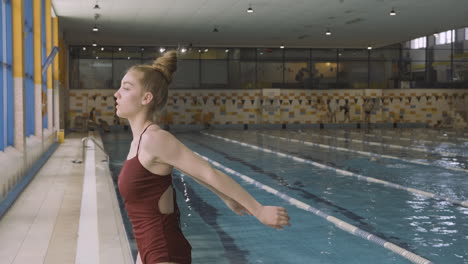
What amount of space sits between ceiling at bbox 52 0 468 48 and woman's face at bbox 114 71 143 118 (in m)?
14.6

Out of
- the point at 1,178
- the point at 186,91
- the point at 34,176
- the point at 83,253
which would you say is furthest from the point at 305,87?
the point at 83,253

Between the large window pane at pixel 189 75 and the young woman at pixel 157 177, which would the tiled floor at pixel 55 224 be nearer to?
the young woman at pixel 157 177

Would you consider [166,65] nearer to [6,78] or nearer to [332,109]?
[6,78]

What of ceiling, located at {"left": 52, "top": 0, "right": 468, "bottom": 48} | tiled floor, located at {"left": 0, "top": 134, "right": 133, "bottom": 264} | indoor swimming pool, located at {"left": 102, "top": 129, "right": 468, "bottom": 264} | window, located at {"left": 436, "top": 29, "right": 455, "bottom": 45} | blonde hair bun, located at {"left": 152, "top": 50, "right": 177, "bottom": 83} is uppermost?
window, located at {"left": 436, "top": 29, "right": 455, "bottom": 45}

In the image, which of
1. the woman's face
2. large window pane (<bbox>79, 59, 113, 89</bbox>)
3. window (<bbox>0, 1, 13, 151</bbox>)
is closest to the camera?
the woman's face

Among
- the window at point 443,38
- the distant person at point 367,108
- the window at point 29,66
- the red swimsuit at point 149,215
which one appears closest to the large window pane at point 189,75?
the distant person at point 367,108

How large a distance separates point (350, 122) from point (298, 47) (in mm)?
4497

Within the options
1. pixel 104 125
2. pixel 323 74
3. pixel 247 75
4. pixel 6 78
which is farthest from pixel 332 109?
pixel 6 78

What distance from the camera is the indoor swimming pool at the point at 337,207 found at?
562 centimetres

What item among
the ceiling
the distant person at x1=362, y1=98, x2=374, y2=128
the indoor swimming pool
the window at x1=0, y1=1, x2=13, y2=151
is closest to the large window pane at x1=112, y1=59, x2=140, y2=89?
the ceiling

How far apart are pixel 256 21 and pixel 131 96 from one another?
732 inches

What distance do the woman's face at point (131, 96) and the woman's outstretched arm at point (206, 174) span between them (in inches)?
6.5

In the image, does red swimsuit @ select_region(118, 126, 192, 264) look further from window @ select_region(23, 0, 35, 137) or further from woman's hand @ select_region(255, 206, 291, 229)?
window @ select_region(23, 0, 35, 137)

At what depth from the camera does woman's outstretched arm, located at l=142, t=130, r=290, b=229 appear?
1.86m
